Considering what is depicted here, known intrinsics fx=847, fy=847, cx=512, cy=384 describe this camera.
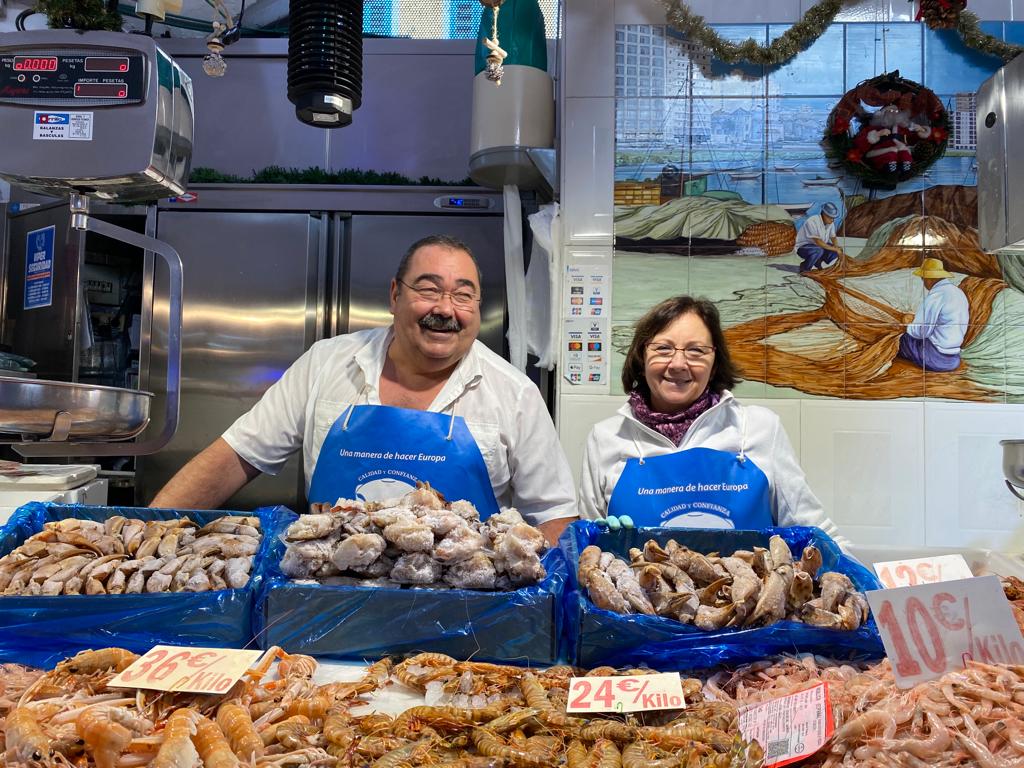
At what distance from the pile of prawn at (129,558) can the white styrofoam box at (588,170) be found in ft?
9.01

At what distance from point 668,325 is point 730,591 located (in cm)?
139

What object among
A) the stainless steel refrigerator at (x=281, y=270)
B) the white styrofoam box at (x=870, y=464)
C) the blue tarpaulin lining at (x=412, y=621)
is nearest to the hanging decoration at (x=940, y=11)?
the white styrofoam box at (x=870, y=464)

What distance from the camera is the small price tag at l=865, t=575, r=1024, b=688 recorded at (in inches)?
58.2

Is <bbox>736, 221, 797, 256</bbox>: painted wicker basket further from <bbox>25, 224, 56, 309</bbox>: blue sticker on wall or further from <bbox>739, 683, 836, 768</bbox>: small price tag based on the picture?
<bbox>25, 224, 56, 309</bbox>: blue sticker on wall

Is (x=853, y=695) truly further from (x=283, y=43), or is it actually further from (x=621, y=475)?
(x=283, y=43)

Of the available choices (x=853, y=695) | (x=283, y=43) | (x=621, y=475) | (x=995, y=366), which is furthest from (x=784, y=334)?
(x=283, y=43)

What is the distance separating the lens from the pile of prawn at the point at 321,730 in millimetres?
1219

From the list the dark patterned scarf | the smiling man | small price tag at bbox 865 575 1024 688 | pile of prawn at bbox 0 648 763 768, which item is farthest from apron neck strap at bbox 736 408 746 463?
pile of prawn at bbox 0 648 763 768

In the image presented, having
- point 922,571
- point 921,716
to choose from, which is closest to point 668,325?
point 922,571

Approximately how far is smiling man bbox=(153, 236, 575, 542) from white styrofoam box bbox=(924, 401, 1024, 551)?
7.18 ft

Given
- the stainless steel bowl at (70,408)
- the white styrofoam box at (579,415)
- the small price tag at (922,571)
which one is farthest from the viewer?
the white styrofoam box at (579,415)

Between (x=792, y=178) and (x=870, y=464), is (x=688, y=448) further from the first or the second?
(x=792, y=178)

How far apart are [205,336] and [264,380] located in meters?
0.44

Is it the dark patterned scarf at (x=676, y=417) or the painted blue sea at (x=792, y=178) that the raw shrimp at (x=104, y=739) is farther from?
the painted blue sea at (x=792, y=178)
